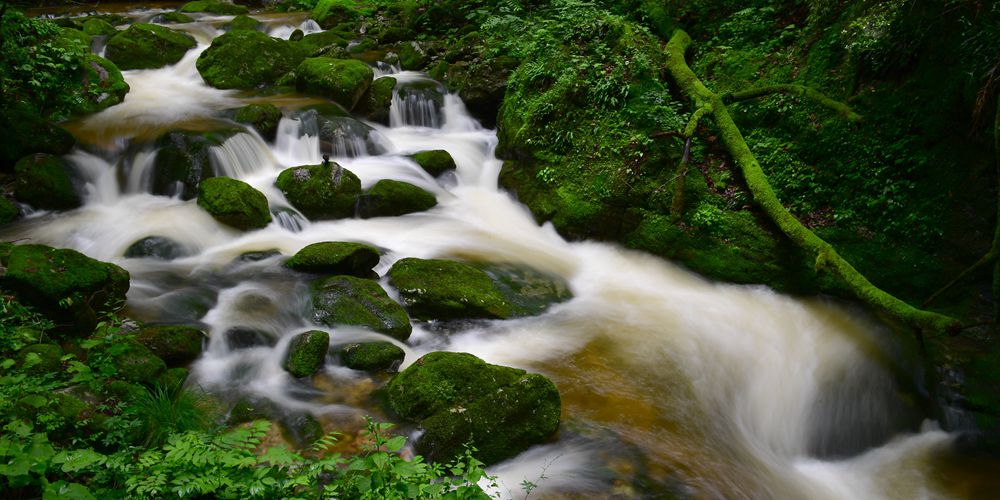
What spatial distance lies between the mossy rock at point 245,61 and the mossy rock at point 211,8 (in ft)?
21.3

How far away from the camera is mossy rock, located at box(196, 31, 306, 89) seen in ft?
39.9

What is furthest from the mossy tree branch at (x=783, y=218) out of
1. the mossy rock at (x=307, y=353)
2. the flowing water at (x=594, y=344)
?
the mossy rock at (x=307, y=353)

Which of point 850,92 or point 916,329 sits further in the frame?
point 850,92

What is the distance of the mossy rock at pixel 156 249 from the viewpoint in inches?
286

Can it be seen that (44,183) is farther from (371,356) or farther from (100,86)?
(371,356)

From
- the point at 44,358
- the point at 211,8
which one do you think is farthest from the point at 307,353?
the point at 211,8

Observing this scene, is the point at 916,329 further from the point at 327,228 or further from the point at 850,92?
the point at 327,228

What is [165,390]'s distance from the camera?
4402 mm

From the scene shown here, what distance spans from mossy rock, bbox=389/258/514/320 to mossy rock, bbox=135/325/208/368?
2185mm

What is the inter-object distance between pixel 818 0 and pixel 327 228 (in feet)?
26.7

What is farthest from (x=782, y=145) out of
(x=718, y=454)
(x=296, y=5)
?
(x=296, y=5)

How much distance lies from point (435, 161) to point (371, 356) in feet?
18.6

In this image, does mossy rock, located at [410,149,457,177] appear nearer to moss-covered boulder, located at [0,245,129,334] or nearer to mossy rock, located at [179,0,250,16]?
moss-covered boulder, located at [0,245,129,334]

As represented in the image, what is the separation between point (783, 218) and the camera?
22.7 feet
